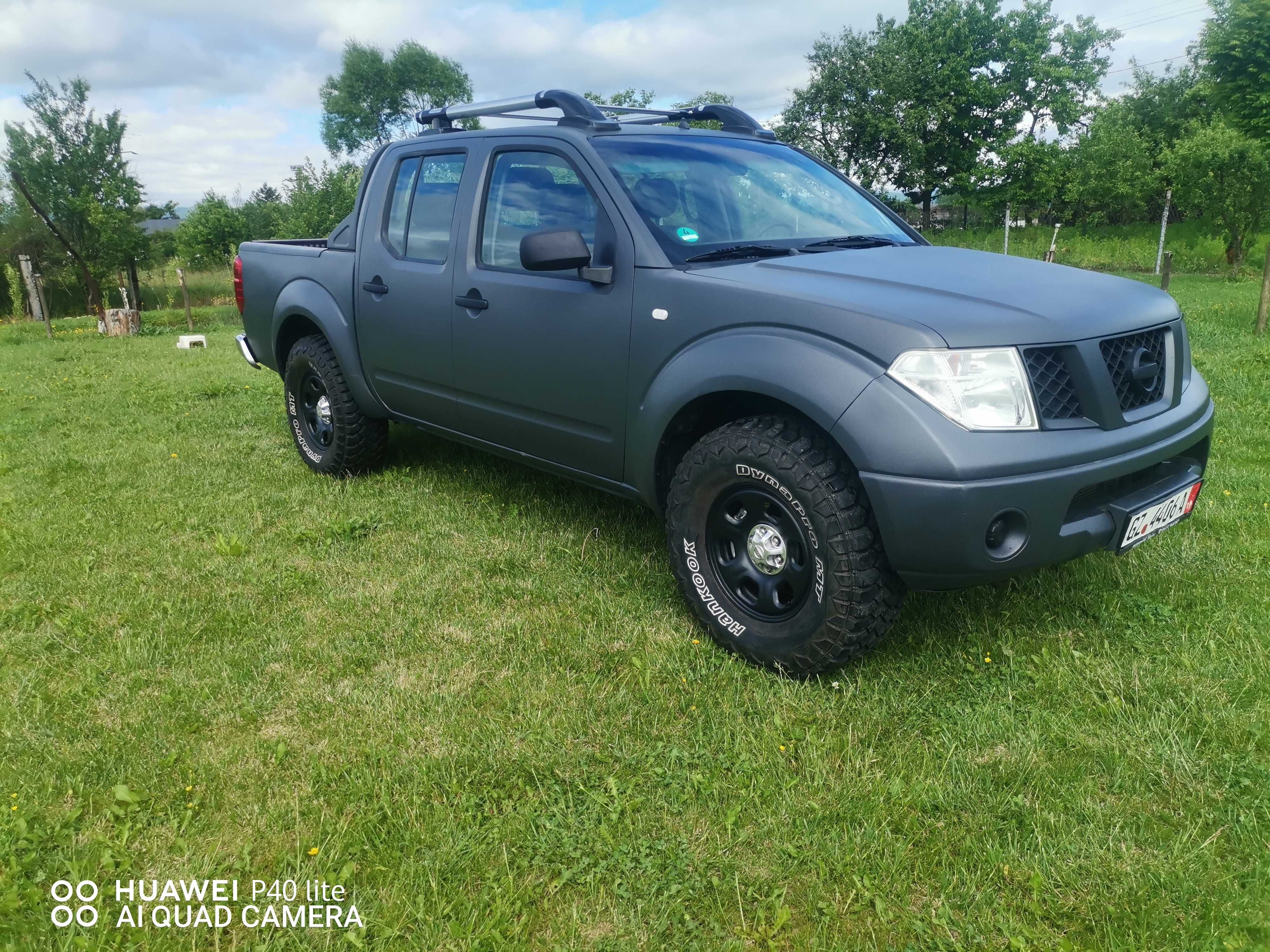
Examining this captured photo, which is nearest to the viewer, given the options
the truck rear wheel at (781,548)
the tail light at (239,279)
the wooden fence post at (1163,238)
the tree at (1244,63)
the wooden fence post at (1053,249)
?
the truck rear wheel at (781,548)

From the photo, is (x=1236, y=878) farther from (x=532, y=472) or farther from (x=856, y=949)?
(x=532, y=472)

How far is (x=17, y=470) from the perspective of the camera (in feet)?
19.0

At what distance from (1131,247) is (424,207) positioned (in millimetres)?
30104

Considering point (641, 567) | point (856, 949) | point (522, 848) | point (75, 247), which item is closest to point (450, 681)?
point (522, 848)

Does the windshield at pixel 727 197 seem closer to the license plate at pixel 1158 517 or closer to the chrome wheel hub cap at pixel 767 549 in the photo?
the chrome wheel hub cap at pixel 767 549

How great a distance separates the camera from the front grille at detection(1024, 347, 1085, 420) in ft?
8.50

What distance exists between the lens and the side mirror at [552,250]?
3.18 m

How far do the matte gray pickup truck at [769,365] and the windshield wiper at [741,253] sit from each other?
0.01 meters

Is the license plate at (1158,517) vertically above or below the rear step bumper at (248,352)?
below

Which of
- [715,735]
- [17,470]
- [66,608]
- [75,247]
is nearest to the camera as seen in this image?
[715,735]

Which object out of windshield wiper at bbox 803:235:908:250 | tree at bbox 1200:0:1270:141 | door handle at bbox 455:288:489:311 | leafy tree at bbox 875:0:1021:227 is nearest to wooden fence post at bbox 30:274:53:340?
door handle at bbox 455:288:489:311

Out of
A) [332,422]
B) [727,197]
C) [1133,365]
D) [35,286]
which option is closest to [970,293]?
[1133,365]

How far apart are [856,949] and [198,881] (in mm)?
1594

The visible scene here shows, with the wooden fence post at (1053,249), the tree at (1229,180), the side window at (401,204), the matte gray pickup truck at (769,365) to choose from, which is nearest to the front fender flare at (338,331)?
the matte gray pickup truck at (769,365)
